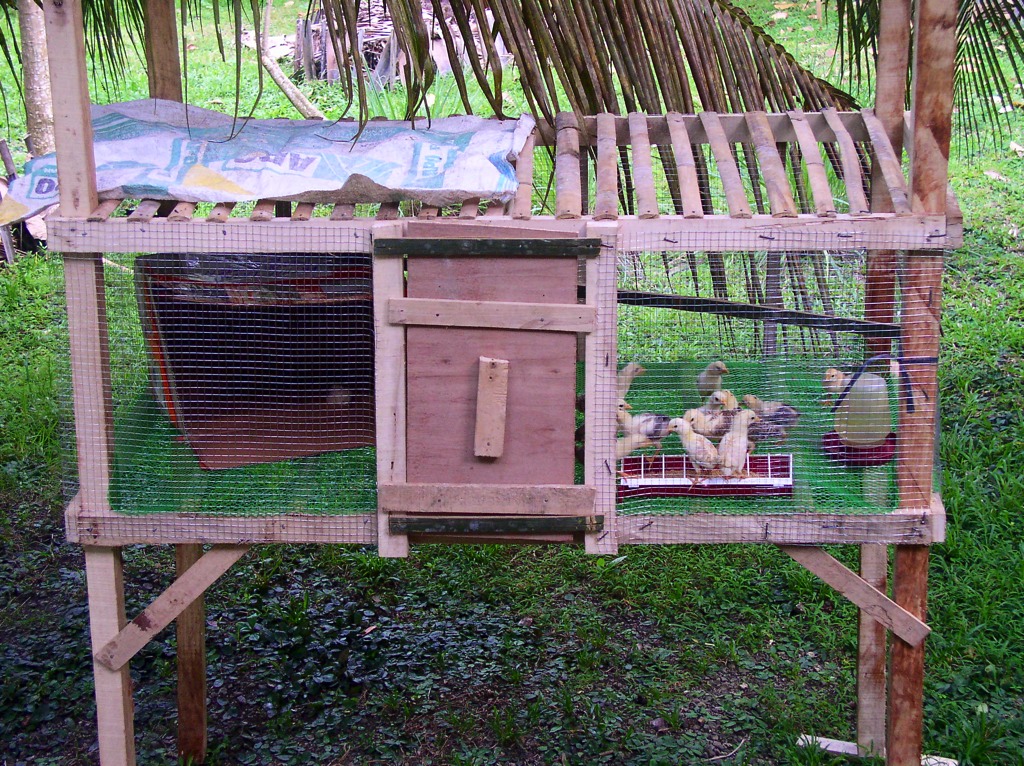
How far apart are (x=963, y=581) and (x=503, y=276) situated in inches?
117

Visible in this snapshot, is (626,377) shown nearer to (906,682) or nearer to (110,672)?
(906,682)

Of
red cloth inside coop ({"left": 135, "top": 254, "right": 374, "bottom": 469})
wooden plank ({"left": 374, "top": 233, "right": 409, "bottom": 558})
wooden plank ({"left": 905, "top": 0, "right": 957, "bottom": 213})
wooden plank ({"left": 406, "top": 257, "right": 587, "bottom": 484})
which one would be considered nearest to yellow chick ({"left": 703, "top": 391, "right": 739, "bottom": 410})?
wooden plank ({"left": 406, "top": 257, "right": 587, "bottom": 484})

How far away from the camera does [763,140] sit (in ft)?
9.27

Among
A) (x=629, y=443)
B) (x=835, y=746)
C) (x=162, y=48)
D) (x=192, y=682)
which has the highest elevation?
(x=162, y=48)

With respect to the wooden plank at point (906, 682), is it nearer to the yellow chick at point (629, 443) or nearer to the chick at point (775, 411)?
the chick at point (775, 411)

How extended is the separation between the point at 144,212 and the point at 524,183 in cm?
95

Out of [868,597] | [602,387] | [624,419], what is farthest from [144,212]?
[868,597]

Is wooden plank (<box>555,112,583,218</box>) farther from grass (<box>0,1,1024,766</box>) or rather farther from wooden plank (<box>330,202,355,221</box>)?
grass (<box>0,1,1024,766</box>)

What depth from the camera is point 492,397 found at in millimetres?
2457

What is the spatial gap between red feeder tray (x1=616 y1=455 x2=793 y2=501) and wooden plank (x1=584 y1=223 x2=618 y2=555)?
0.10 meters

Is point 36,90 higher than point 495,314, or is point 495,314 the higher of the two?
point 36,90

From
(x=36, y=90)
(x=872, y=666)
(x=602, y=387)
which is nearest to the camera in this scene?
(x=602, y=387)

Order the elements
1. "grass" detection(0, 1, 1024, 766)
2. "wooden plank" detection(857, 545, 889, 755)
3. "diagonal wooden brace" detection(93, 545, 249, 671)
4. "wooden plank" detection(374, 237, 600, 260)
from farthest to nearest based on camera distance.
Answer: "grass" detection(0, 1, 1024, 766)
"wooden plank" detection(857, 545, 889, 755)
"diagonal wooden brace" detection(93, 545, 249, 671)
"wooden plank" detection(374, 237, 600, 260)

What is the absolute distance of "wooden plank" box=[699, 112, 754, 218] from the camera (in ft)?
8.01
